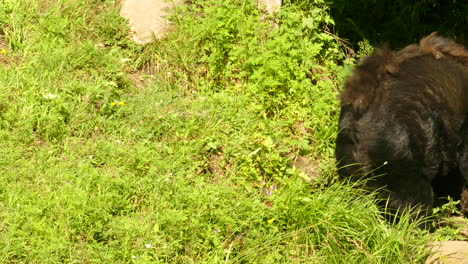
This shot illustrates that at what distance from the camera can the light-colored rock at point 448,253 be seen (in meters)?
4.82

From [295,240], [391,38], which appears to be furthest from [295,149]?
[391,38]

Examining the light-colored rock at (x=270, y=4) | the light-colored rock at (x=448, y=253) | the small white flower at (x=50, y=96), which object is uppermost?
the light-colored rock at (x=270, y=4)

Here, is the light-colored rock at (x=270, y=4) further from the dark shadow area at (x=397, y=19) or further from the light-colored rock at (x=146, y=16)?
the light-colored rock at (x=146, y=16)

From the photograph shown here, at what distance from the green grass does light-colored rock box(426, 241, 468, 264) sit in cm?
9

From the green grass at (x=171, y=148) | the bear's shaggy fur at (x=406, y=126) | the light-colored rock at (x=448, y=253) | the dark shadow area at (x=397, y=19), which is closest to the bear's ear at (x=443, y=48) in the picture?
the bear's shaggy fur at (x=406, y=126)

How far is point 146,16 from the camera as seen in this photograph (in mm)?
6781

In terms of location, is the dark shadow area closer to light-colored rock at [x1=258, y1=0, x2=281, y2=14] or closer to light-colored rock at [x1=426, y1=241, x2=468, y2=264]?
light-colored rock at [x1=258, y1=0, x2=281, y2=14]

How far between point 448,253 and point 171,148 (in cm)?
226

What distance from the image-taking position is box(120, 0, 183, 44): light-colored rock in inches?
265

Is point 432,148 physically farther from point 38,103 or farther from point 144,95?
point 38,103

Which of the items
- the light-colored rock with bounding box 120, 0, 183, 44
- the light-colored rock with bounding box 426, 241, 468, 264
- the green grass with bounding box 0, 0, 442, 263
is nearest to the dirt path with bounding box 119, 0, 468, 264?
the light-colored rock with bounding box 120, 0, 183, 44

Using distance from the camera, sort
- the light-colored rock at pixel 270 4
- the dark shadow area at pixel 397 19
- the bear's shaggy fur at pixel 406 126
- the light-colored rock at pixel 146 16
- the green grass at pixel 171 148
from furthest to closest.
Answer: the dark shadow area at pixel 397 19 → the light-colored rock at pixel 270 4 → the light-colored rock at pixel 146 16 → the bear's shaggy fur at pixel 406 126 → the green grass at pixel 171 148

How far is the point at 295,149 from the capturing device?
6.11 metres

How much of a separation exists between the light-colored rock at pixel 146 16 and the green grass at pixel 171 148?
12 cm
